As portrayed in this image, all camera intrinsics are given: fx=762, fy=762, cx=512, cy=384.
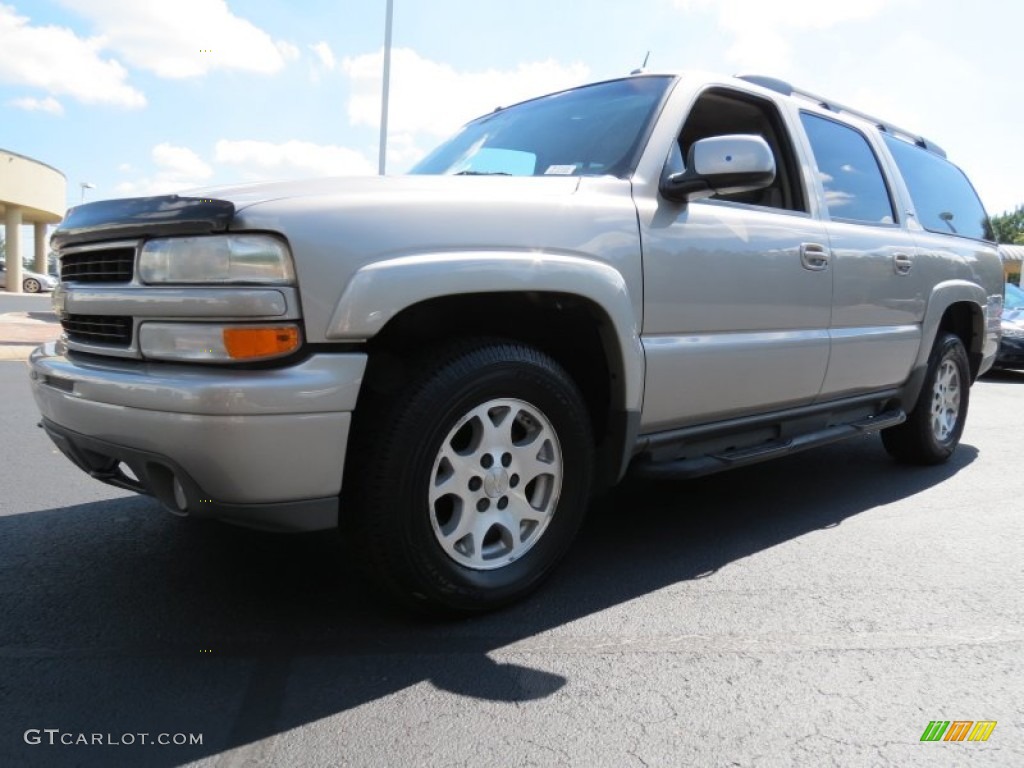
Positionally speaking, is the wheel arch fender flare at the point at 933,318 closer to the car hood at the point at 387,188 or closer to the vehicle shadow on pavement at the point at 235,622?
the vehicle shadow on pavement at the point at 235,622

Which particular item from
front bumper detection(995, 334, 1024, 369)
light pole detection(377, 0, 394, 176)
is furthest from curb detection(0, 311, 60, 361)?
front bumper detection(995, 334, 1024, 369)

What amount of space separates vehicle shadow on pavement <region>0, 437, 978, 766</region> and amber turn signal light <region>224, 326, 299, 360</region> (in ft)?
2.93

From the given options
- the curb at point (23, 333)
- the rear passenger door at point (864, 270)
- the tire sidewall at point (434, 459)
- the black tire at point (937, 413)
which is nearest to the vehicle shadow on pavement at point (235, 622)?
the tire sidewall at point (434, 459)

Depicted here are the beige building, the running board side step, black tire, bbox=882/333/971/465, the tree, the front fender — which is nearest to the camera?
the front fender

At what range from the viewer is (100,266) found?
234cm

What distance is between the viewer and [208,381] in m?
1.96

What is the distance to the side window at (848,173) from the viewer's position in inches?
150

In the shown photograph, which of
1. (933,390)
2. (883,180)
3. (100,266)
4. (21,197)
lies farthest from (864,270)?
(21,197)

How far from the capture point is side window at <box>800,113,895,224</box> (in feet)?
12.5

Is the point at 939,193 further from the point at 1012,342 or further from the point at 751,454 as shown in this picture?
the point at 1012,342

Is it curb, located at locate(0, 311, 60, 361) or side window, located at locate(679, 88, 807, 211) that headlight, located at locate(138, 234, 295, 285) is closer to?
side window, located at locate(679, 88, 807, 211)

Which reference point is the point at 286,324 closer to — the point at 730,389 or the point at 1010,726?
the point at 730,389

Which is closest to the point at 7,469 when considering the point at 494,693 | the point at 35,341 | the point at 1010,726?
the point at 494,693

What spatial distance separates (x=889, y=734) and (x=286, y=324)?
1862 millimetres
